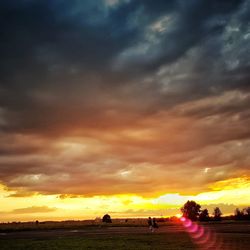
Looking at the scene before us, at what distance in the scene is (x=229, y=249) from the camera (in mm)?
31312

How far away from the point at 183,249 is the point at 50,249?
40.1 ft

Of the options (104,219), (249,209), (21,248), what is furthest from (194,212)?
(21,248)

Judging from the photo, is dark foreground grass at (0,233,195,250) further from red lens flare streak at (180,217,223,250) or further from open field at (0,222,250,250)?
red lens flare streak at (180,217,223,250)

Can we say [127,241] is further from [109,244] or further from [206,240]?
[206,240]

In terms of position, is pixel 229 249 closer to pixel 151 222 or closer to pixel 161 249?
pixel 161 249

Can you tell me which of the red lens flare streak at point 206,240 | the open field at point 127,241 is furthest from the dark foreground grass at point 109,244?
the red lens flare streak at point 206,240

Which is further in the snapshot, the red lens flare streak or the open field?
the open field

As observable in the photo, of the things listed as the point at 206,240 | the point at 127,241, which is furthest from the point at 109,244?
the point at 206,240

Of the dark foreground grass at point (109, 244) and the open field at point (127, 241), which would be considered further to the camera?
the open field at point (127, 241)

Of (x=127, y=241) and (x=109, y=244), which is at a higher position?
(x=127, y=241)

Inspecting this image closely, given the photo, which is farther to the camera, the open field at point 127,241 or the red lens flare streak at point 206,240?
the open field at point 127,241

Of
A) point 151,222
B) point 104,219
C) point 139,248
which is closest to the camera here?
point 139,248

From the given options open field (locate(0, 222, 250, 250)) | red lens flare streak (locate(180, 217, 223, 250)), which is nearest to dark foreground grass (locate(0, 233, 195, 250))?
open field (locate(0, 222, 250, 250))

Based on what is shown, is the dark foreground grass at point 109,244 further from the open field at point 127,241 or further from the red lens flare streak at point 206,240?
the red lens flare streak at point 206,240
